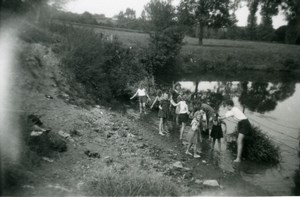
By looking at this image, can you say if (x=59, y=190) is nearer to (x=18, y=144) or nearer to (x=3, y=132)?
(x=18, y=144)

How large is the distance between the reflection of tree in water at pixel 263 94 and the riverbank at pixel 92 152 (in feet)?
37.9

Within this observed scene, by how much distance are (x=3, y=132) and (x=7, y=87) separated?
3.29m

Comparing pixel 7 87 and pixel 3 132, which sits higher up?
pixel 7 87

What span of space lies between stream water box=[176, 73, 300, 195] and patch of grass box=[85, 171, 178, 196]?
4213 mm

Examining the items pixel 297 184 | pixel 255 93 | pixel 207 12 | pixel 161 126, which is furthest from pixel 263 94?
pixel 297 184

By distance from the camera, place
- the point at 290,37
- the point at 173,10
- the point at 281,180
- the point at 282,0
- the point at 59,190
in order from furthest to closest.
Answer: the point at 290,37, the point at 282,0, the point at 173,10, the point at 281,180, the point at 59,190

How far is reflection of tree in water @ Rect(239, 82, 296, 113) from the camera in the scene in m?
24.6

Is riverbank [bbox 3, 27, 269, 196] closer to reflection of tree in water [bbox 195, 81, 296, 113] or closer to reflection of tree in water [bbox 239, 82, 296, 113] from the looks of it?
reflection of tree in water [bbox 195, 81, 296, 113]

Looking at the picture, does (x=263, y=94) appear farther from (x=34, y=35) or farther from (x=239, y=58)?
(x=34, y=35)

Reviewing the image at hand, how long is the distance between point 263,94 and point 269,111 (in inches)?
325

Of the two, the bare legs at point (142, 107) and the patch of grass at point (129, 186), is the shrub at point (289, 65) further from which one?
the patch of grass at point (129, 186)

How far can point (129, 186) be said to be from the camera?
7.15 meters

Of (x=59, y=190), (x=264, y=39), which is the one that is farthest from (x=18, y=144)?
(x=264, y=39)

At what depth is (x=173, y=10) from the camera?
32406mm
